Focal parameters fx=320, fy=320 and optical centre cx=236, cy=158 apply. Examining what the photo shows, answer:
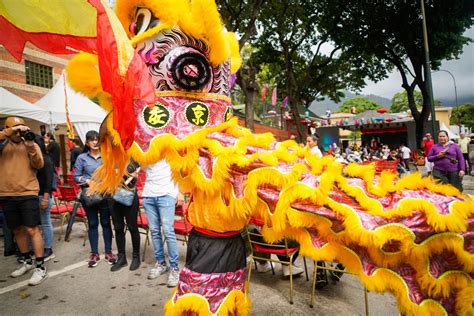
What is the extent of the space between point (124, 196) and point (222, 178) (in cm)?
265

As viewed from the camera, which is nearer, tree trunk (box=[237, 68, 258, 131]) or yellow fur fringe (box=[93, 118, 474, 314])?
yellow fur fringe (box=[93, 118, 474, 314])

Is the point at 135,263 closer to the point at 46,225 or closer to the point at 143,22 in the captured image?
the point at 46,225

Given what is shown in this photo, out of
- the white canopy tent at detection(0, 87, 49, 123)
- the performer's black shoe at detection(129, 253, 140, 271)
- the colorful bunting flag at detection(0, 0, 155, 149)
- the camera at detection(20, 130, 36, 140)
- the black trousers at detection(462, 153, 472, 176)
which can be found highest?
the white canopy tent at detection(0, 87, 49, 123)

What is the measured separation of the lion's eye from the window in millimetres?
15012

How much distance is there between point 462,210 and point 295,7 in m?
14.0

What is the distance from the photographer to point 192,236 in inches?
70.4

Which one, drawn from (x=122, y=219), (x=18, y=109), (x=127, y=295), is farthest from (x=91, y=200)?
(x=18, y=109)

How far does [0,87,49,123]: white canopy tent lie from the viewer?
797cm

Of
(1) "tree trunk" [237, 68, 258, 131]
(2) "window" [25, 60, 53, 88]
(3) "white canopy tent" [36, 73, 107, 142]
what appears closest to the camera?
(3) "white canopy tent" [36, 73, 107, 142]

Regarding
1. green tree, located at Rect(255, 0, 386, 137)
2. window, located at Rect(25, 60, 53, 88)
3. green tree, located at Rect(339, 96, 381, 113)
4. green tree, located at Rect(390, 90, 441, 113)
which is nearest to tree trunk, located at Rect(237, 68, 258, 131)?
green tree, located at Rect(255, 0, 386, 137)

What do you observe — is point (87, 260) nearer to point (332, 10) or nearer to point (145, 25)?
point (145, 25)

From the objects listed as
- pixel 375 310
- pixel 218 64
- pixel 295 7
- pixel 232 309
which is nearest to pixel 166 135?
pixel 218 64

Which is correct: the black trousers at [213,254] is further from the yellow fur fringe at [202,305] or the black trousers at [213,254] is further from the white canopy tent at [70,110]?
the white canopy tent at [70,110]

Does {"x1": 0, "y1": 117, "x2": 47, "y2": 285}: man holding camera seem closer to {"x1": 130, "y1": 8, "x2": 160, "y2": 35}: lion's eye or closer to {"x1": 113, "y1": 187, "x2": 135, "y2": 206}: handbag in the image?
{"x1": 113, "y1": 187, "x2": 135, "y2": 206}: handbag
